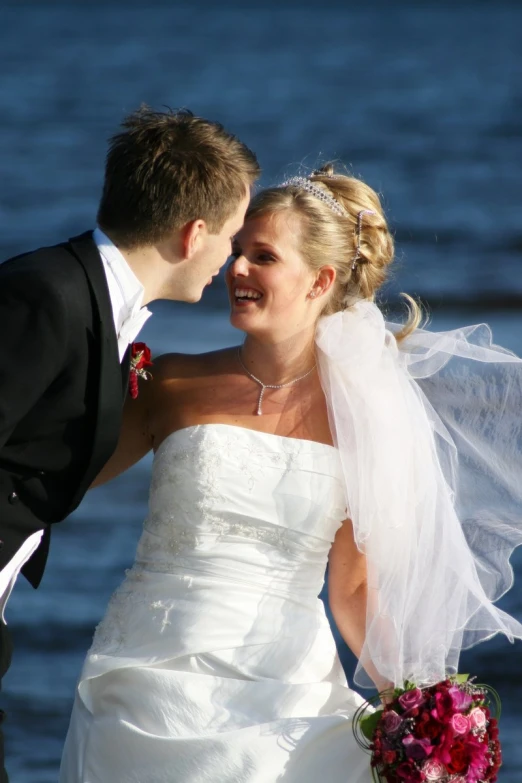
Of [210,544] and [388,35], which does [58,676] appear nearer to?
[210,544]

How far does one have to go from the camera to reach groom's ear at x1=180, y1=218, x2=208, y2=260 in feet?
9.30

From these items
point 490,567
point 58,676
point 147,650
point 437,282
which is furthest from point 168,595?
point 437,282

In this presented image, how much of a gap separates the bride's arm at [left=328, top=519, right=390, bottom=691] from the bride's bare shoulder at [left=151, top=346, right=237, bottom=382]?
59 centimetres

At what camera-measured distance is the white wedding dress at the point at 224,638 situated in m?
3.13

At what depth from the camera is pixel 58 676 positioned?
248 inches

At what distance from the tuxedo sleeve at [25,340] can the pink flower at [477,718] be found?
1.37 meters

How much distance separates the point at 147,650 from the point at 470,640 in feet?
2.82

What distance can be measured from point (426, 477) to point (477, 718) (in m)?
0.64

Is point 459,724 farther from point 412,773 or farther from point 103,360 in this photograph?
point 103,360

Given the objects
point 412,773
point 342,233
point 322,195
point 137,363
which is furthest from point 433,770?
point 322,195

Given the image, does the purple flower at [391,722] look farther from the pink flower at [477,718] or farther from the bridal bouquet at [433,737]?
the pink flower at [477,718]

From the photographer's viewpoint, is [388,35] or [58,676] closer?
[58,676]

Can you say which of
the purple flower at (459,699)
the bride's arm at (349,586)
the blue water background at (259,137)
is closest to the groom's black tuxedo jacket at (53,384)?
the bride's arm at (349,586)

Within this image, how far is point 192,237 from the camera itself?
2848 millimetres
